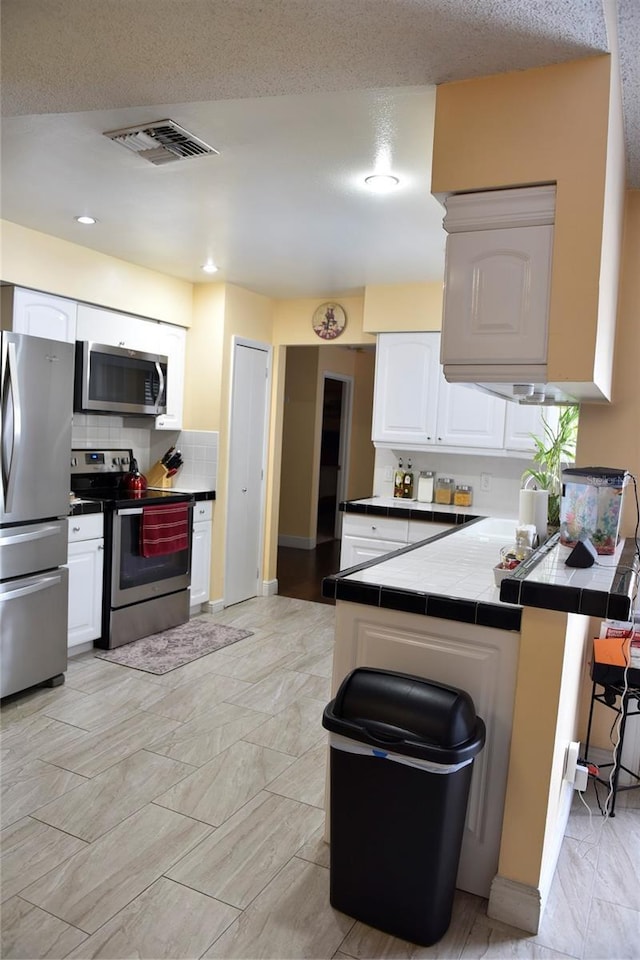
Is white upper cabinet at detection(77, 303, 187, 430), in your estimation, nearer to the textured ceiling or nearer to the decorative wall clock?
the textured ceiling

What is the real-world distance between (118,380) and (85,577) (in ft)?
4.29

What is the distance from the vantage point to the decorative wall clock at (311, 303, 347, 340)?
535 cm

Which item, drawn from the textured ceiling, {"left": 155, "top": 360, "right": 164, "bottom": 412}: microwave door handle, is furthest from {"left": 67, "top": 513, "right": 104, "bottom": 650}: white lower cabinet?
the textured ceiling

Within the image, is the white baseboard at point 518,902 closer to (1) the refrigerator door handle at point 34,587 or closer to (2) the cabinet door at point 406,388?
(1) the refrigerator door handle at point 34,587

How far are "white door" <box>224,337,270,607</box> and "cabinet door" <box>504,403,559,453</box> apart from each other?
6.64 ft

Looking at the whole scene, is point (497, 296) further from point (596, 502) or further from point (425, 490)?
point (425, 490)

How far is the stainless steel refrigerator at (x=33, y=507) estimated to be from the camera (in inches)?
128

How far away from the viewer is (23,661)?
11.1ft

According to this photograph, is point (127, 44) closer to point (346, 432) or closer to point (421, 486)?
point (421, 486)

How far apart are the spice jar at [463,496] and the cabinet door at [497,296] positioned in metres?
2.99

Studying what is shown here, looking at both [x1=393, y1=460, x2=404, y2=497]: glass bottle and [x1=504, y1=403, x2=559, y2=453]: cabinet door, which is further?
[x1=393, y1=460, x2=404, y2=497]: glass bottle

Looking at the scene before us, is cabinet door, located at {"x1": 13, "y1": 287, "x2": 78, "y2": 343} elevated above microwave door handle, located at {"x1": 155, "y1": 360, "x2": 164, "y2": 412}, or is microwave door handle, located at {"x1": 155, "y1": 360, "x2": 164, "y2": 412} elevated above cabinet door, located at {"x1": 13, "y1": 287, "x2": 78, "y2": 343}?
cabinet door, located at {"x1": 13, "y1": 287, "x2": 78, "y2": 343}

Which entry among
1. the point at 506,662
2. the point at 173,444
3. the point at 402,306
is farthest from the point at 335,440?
the point at 506,662

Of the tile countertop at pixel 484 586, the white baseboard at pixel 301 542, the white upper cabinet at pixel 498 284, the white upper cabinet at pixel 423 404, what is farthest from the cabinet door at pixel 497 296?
the white baseboard at pixel 301 542
